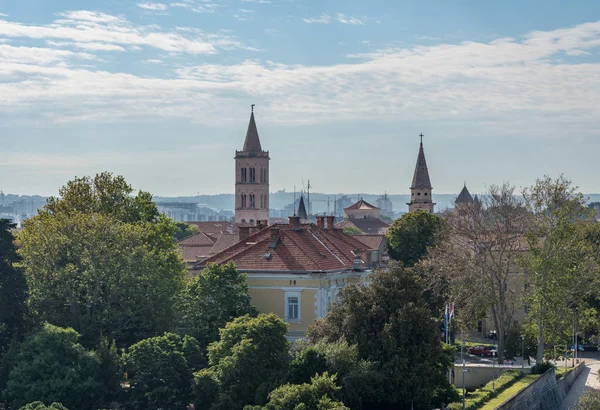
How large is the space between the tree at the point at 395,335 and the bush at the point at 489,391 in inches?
48.7

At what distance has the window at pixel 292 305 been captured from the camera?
56812 mm

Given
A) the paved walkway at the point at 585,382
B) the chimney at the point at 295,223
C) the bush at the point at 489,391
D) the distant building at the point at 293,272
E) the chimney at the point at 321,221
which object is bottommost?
the paved walkway at the point at 585,382

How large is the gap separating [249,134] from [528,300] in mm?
102413

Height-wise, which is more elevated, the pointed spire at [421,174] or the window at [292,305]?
the pointed spire at [421,174]

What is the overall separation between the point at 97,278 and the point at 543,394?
25483mm

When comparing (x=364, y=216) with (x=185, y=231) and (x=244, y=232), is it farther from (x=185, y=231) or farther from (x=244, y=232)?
(x=244, y=232)

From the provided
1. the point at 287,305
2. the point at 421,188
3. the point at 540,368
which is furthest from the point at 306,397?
the point at 421,188

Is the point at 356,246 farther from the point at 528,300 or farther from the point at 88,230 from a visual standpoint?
the point at 88,230

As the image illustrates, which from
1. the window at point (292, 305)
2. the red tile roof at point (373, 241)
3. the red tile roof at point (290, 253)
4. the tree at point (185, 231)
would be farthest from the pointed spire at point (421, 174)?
the window at point (292, 305)

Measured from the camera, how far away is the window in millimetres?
56812

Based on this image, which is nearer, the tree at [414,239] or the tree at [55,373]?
the tree at [55,373]

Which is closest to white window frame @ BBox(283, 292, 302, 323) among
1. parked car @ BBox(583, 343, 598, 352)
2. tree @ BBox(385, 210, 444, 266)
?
tree @ BBox(385, 210, 444, 266)

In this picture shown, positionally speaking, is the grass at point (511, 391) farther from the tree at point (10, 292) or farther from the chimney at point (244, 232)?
the chimney at point (244, 232)

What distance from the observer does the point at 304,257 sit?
58.8 meters
